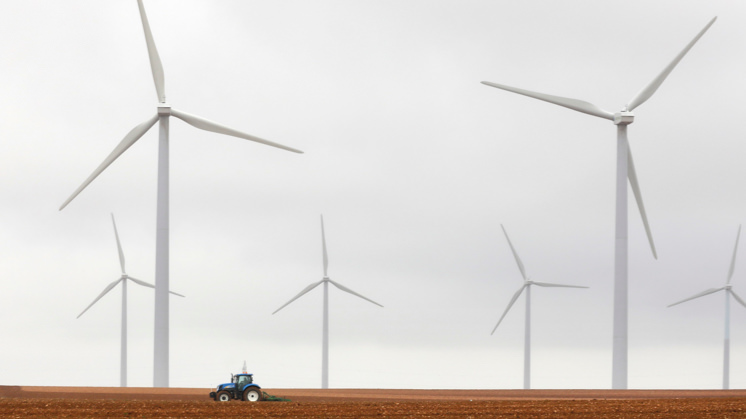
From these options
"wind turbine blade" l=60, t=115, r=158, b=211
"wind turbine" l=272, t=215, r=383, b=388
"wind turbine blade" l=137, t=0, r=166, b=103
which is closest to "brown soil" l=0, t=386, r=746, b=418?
"wind turbine blade" l=60, t=115, r=158, b=211

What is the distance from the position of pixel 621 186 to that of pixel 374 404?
2143 centimetres

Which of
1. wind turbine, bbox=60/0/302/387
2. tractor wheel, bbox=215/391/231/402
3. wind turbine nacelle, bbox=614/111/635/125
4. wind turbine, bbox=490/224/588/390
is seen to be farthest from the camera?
wind turbine, bbox=490/224/588/390

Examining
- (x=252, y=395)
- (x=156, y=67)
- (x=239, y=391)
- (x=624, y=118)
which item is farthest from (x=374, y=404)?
(x=624, y=118)

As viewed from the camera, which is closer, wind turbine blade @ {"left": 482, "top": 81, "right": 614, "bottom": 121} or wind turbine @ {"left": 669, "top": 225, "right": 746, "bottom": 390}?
wind turbine blade @ {"left": 482, "top": 81, "right": 614, "bottom": 121}

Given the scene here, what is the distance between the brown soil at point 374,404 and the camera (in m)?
35.4

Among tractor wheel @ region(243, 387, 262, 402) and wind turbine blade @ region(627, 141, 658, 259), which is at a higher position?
wind turbine blade @ region(627, 141, 658, 259)

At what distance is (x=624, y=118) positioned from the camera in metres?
58.5

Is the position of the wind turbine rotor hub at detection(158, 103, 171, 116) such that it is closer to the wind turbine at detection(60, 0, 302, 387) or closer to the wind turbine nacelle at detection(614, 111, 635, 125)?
the wind turbine at detection(60, 0, 302, 387)

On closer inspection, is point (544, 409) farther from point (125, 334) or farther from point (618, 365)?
point (125, 334)

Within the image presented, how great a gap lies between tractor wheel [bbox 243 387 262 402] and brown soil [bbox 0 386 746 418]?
4.42 feet

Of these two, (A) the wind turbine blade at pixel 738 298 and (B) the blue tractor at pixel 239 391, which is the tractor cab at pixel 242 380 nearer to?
(B) the blue tractor at pixel 239 391

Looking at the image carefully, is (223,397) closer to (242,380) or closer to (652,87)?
(242,380)

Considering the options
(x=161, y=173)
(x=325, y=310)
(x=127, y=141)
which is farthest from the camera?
(x=325, y=310)

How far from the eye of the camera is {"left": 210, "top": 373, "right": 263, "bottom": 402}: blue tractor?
4266 cm
